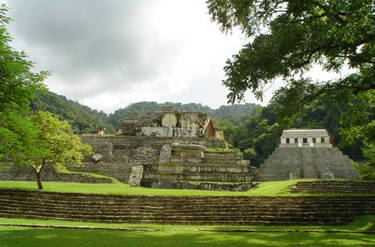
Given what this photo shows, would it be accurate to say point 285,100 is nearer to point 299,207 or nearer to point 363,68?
point 363,68

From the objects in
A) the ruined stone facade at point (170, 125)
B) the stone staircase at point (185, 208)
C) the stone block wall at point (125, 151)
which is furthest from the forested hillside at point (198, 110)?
the stone staircase at point (185, 208)

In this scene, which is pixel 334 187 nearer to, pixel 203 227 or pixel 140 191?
pixel 203 227

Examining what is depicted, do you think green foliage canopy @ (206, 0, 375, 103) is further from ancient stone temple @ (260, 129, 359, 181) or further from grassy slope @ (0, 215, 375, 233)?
ancient stone temple @ (260, 129, 359, 181)

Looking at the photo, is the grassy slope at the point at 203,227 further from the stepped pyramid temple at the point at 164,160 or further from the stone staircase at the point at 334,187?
the stepped pyramid temple at the point at 164,160

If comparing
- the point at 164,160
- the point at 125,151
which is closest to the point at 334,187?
the point at 164,160

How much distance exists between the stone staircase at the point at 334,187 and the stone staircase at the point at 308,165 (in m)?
4.86

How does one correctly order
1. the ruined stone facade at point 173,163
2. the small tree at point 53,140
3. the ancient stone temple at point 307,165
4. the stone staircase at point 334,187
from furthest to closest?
the ancient stone temple at point 307,165 → the ruined stone facade at point 173,163 → the stone staircase at point 334,187 → the small tree at point 53,140

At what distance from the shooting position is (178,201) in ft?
36.2

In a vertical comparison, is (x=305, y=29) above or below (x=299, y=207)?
above

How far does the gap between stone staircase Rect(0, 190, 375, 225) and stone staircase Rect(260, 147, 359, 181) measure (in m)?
9.26

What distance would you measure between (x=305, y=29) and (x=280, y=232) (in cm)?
512

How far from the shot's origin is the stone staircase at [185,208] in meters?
9.82

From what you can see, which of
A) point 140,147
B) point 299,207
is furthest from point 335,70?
point 140,147

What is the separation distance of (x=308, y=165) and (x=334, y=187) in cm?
734
